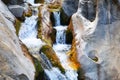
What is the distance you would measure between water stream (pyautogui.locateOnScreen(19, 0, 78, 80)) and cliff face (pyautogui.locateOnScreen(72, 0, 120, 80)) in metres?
0.97

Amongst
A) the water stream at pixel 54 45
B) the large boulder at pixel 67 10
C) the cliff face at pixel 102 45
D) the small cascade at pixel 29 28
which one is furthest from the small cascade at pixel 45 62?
the large boulder at pixel 67 10

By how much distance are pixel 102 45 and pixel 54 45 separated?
4428 millimetres

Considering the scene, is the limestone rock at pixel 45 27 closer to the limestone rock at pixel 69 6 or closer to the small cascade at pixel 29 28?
the small cascade at pixel 29 28

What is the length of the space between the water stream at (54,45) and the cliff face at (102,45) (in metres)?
0.97

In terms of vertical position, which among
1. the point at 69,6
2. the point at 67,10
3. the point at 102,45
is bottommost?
the point at 67,10

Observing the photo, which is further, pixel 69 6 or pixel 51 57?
pixel 69 6

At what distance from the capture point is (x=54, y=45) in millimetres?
20703

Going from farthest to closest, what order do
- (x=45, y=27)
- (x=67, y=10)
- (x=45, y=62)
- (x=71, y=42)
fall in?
(x=67, y=10) → (x=71, y=42) → (x=45, y=27) → (x=45, y=62)

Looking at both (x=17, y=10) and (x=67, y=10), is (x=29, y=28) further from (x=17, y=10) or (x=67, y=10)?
(x=67, y=10)

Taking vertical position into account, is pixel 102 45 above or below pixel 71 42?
above

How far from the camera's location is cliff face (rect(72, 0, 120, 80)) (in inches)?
648

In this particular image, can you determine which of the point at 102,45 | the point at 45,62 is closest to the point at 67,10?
the point at 102,45

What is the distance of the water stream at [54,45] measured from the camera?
52.3 feet

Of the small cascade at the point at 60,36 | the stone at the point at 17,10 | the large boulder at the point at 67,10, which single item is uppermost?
the stone at the point at 17,10
